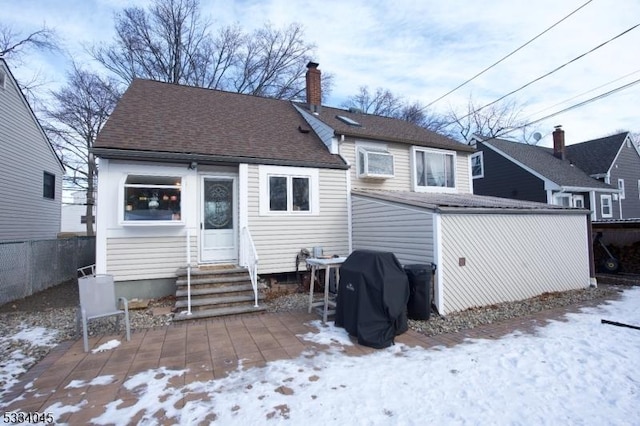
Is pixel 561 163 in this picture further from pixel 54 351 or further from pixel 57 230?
pixel 57 230

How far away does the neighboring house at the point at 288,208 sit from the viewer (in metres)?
6.80

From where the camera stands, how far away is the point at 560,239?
8273 mm

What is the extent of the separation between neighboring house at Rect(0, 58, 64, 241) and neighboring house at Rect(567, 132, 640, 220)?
28508 millimetres

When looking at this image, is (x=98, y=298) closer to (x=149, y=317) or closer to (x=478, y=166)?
(x=149, y=317)

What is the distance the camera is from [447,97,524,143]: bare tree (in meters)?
26.1

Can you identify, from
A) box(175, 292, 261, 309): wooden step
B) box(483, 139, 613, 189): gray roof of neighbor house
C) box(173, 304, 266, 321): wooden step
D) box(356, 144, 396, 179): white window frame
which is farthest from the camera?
box(483, 139, 613, 189): gray roof of neighbor house

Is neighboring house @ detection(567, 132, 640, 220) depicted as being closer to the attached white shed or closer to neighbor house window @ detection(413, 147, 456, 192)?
neighbor house window @ detection(413, 147, 456, 192)

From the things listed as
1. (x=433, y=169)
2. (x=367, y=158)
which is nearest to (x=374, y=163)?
(x=367, y=158)

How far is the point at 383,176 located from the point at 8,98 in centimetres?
1274

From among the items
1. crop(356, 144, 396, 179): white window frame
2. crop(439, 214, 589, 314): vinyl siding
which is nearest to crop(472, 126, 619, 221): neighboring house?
crop(439, 214, 589, 314): vinyl siding

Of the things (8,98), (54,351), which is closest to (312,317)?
(54,351)

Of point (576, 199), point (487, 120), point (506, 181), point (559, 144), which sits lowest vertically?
point (576, 199)

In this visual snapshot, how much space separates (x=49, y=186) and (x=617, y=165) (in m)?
31.2

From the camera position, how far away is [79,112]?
60.8 ft
